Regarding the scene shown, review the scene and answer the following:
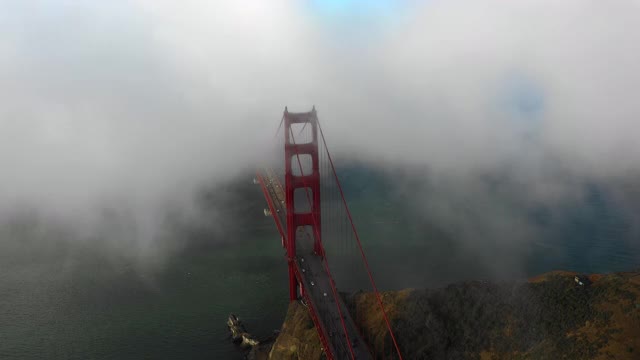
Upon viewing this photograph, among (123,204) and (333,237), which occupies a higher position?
(123,204)

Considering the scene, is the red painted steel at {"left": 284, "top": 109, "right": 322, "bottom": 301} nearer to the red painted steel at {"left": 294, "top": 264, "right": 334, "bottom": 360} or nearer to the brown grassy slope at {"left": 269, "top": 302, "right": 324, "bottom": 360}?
the brown grassy slope at {"left": 269, "top": 302, "right": 324, "bottom": 360}

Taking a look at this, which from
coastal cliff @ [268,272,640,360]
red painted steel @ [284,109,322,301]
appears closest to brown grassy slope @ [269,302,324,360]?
coastal cliff @ [268,272,640,360]

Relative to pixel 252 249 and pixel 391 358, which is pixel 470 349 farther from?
pixel 252 249

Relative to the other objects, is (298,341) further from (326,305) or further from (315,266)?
(315,266)

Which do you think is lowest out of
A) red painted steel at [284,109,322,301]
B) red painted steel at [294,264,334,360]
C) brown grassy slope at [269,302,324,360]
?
brown grassy slope at [269,302,324,360]

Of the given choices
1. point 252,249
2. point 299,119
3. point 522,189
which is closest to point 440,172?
point 522,189

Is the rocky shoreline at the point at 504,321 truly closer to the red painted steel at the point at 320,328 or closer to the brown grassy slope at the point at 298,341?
the brown grassy slope at the point at 298,341

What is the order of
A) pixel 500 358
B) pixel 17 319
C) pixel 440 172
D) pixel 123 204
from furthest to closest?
pixel 440 172
pixel 123 204
pixel 17 319
pixel 500 358
